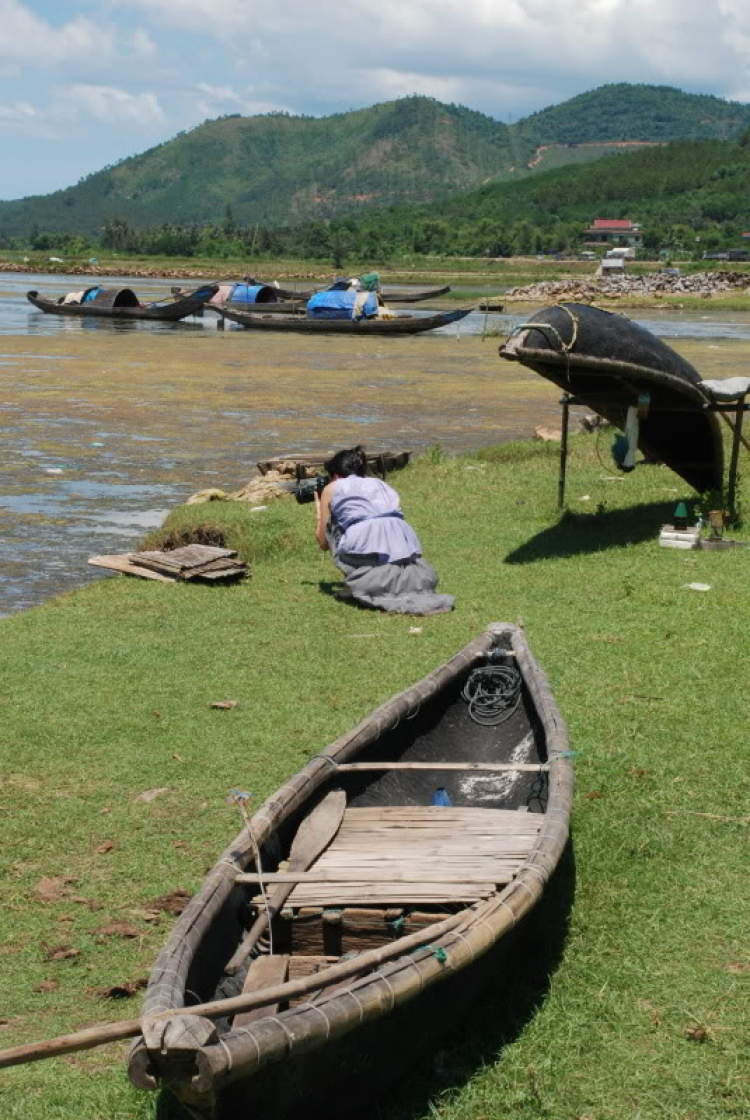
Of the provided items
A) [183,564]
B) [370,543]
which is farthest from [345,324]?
[370,543]

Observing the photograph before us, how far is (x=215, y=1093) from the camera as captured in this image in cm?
314

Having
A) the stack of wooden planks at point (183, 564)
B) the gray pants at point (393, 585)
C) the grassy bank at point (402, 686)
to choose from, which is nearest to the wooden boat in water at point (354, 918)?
the grassy bank at point (402, 686)

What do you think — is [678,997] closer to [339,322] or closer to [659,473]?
[659,473]

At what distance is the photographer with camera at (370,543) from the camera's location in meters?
9.83

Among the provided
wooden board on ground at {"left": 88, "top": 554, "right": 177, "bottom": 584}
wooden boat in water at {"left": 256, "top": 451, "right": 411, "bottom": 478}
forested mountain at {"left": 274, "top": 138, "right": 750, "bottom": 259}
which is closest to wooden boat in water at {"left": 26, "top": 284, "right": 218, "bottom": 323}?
wooden boat in water at {"left": 256, "top": 451, "right": 411, "bottom": 478}

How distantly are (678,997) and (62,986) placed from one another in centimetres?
221

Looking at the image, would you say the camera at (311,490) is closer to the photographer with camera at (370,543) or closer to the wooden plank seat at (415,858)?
the photographer with camera at (370,543)

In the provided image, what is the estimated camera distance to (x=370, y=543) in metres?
9.94

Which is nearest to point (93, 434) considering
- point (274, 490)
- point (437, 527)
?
point (274, 490)

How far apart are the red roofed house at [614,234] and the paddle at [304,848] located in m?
128

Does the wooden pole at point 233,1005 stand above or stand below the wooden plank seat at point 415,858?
above

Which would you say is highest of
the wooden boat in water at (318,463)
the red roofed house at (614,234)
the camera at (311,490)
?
the red roofed house at (614,234)

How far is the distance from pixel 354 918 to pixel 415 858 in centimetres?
43

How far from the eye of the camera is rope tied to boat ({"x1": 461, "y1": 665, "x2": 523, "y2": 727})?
6.69 meters
